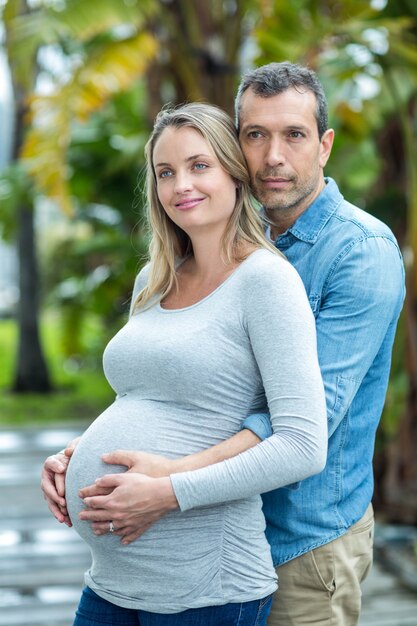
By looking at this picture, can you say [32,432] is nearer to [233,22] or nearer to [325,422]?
[233,22]

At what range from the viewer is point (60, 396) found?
10.5 meters

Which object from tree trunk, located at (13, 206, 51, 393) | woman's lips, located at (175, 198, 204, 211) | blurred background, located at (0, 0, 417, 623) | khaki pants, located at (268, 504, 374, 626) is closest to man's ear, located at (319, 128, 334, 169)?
woman's lips, located at (175, 198, 204, 211)

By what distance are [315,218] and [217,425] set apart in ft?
1.41

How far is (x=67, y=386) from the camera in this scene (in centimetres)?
1107

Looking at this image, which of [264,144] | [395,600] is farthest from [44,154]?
[264,144]

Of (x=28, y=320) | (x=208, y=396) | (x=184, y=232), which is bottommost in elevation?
(x=28, y=320)

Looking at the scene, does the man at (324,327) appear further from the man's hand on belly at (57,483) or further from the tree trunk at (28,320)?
the tree trunk at (28,320)

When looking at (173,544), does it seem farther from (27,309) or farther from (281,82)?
(27,309)

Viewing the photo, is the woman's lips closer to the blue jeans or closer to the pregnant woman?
the pregnant woman

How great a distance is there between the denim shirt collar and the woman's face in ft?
0.46

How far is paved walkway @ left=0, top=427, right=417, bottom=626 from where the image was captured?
3928 millimetres

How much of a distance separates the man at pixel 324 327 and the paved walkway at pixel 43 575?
2.25 meters

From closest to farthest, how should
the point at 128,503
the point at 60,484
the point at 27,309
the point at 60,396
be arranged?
the point at 128,503 → the point at 60,484 → the point at 27,309 → the point at 60,396

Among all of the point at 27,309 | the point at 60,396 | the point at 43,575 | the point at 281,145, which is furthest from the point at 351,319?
the point at 60,396
